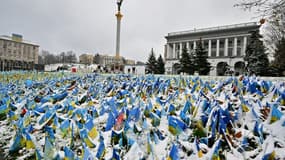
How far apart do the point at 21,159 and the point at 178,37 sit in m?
46.1

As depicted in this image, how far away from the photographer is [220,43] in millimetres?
41688

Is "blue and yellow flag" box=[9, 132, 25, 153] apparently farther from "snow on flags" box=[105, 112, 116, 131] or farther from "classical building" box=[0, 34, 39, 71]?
"classical building" box=[0, 34, 39, 71]

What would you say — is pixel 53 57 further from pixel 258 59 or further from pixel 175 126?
pixel 175 126

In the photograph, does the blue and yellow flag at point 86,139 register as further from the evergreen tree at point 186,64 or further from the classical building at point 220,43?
the classical building at point 220,43

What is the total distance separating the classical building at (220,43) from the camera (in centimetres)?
3752

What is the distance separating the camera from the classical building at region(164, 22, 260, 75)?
37.5 metres

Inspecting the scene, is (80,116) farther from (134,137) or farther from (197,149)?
(197,149)

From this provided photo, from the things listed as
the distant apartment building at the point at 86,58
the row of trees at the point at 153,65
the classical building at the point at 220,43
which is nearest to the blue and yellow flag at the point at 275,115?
the row of trees at the point at 153,65

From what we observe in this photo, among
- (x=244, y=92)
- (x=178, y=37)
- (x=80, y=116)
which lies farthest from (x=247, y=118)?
(x=178, y=37)

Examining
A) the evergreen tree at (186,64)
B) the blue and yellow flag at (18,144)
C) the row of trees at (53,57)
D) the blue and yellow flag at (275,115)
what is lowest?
the blue and yellow flag at (18,144)

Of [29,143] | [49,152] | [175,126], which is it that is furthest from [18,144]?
[175,126]

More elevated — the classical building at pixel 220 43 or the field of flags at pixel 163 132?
the classical building at pixel 220 43

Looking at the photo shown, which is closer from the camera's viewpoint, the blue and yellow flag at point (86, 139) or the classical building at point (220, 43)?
the blue and yellow flag at point (86, 139)

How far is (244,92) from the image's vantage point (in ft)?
11.3
